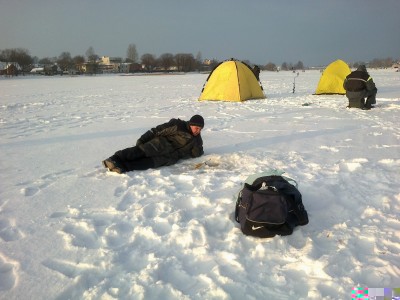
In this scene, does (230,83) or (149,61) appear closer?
(230,83)

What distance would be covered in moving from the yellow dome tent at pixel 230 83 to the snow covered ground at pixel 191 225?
6853mm

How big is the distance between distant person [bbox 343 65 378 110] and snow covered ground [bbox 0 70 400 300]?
179 inches

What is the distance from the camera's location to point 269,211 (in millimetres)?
3197

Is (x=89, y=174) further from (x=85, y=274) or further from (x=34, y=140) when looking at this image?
(x=34, y=140)

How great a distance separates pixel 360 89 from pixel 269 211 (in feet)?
32.4

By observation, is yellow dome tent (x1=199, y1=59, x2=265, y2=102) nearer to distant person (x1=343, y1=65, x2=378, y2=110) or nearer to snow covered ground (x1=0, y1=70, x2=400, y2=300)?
distant person (x1=343, y1=65, x2=378, y2=110)

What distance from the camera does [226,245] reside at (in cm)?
314

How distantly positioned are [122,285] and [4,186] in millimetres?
3073

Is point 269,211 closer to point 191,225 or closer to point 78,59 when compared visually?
point 191,225

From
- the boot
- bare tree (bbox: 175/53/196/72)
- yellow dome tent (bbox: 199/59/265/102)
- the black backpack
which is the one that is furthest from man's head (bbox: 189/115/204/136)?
bare tree (bbox: 175/53/196/72)

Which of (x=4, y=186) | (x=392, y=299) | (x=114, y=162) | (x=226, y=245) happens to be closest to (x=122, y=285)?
(x=226, y=245)

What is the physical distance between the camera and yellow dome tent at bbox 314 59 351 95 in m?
16.1

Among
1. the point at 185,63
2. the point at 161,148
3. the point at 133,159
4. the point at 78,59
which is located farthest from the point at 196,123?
the point at 78,59

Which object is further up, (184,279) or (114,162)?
(114,162)
